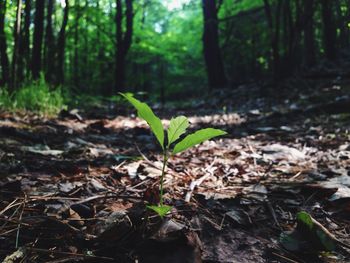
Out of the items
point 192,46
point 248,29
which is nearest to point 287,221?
point 248,29

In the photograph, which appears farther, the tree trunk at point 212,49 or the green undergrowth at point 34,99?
the tree trunk at point 212,49

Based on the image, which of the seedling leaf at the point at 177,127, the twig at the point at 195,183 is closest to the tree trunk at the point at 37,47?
the twig at the point at 195,183

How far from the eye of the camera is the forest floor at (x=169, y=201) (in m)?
1.03

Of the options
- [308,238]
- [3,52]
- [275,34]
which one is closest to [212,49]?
[275,34]

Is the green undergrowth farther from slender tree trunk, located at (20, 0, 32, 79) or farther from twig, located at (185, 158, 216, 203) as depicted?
twig, located at (185, 158, 216, 203)

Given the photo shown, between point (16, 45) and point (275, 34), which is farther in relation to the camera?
point (275, 34)

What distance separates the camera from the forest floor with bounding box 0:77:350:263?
103 centimetres

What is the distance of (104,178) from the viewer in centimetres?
173

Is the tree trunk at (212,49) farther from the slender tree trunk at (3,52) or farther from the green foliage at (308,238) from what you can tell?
the green foliage at (308,238)

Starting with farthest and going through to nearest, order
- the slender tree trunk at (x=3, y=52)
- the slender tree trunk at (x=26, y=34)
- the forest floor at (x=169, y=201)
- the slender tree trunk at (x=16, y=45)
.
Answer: the slender tree trunk at (x=3, y=52)
the slender tree trunk at (x=26, y=34)
the slender tree trunk at (x=16, y=45)
the forest floor at (x=169, y=201)

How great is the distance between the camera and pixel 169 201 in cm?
142

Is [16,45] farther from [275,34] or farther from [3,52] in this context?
[275,34]

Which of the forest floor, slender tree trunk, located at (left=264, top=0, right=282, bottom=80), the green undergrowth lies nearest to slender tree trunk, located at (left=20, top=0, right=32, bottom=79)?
the green undergrowth

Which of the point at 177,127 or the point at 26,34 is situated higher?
the point at 26,34
